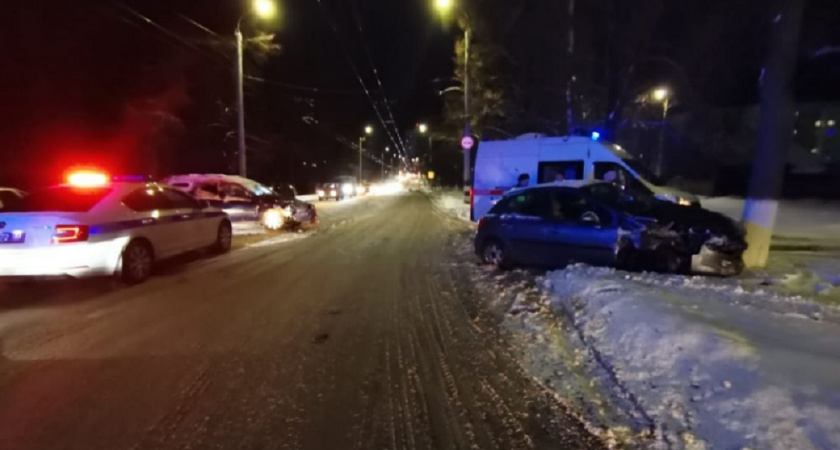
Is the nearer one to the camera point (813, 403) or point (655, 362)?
point (813, 403)

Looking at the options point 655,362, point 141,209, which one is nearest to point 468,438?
point 655,362

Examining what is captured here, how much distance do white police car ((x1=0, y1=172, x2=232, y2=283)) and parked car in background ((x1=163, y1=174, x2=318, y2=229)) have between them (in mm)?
6091

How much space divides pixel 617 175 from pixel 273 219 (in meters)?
9.66

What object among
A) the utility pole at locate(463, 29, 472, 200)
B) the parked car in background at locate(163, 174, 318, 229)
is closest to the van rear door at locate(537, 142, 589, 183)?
the parked car in background at locate(163, 174, 318, 229)

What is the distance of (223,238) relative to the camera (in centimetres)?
1348

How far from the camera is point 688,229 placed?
365 inches

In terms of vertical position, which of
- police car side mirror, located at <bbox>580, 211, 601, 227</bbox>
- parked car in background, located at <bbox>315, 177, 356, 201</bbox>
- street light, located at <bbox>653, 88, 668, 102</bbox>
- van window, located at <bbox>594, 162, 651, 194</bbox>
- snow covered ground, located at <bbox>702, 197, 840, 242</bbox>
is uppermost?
street light, located at <bbox>653, 88, 668, 102</bbox>

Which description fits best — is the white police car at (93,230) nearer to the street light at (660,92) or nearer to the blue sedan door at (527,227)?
the blue sedan door at (527,227)

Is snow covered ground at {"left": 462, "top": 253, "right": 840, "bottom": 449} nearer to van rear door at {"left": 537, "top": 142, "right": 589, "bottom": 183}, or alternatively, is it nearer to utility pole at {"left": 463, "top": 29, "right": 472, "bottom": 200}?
van rear door at {"left": 537, "top": 142, "right": 589, "bottom": 183}

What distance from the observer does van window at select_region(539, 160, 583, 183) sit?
54.0 feet

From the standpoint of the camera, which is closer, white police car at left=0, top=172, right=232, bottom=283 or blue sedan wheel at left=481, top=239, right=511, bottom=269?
white police car at left=0, top=172, right=232, bottom=283

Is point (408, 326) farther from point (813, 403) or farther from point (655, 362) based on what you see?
point (813, 403)

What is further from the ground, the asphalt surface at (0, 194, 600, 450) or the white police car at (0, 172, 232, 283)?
the white police car at (0, 172, 232, 283)

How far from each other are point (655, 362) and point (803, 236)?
12103 millimetres
